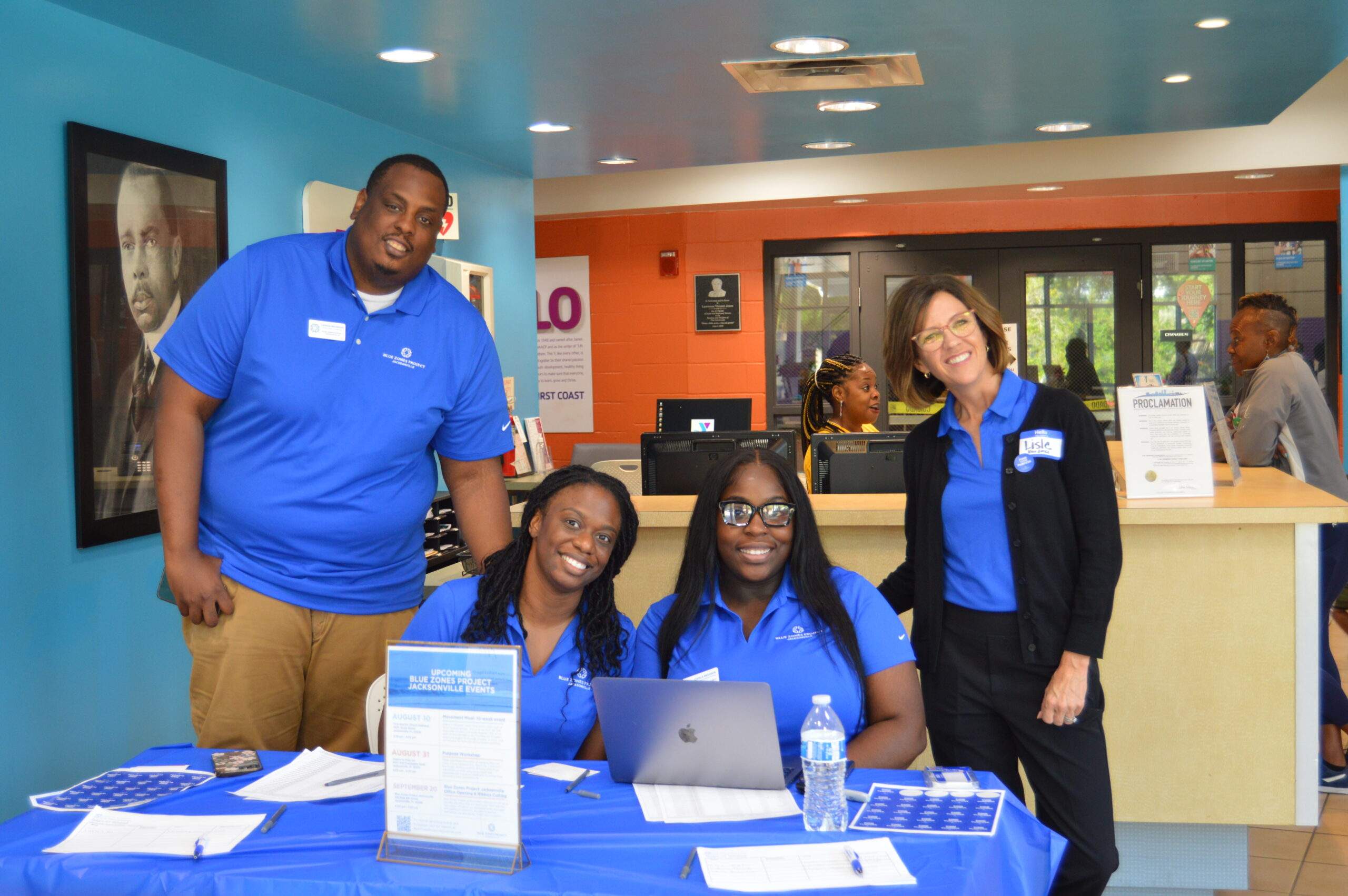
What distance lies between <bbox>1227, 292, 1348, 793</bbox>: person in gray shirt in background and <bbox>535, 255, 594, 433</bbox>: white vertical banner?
200 inches

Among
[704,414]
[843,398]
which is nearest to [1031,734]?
[843,398]

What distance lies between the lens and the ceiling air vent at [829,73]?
4125mm

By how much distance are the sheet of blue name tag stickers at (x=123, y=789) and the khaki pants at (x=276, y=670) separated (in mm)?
340

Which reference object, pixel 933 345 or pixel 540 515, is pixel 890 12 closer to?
pixel 933 345

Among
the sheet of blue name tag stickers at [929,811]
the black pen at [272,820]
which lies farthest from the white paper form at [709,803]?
the black pen at [272,820]

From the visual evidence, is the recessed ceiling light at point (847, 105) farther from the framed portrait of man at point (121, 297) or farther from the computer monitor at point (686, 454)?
the framed portrait of man at point (121, 297)

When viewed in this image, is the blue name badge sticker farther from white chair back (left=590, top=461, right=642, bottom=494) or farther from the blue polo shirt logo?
white chair back (left=590, top=461, right=642, bottom=494)

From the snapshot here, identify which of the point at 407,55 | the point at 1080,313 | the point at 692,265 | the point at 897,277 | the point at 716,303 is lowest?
the point at 1080,313

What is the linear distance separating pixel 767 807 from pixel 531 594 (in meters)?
0.70

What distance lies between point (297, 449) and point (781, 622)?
3.30ft

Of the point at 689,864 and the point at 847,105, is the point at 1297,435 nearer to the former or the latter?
the point at 847,105

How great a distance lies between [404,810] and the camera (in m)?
1.63

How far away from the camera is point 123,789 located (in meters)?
1.94

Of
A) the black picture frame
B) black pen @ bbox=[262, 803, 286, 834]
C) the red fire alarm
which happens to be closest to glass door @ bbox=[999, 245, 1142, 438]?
the black picture frame
